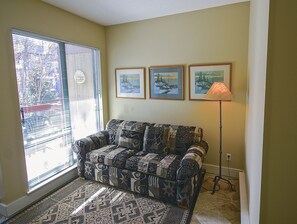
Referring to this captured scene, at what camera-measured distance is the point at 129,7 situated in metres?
2.73

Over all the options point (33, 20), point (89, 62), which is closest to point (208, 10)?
point (89, 62)

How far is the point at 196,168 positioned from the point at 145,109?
1.59 m

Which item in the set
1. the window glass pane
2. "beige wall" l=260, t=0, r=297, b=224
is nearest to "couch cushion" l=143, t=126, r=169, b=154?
the window glass pane

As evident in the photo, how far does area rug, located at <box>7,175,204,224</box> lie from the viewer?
2.09 m

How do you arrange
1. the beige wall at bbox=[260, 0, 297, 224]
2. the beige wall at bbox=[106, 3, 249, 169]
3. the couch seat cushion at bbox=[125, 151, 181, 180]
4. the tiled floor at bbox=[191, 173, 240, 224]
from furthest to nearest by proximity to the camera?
the beige wall at bbox=[106, 3, 249, 169] < the couch seat cushion at bbox=[125, 151, 181, 180] < the tiled floor at bbox=[191, 173, 240, 224] < the beige wall at bbox=[260, 0, 297, 224]

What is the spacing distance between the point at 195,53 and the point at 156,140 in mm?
1495

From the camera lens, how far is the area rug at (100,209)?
6.86 ft

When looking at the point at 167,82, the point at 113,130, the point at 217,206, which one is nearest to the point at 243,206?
the point at 217,206

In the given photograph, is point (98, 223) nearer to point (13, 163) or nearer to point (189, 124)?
point (13, 163)

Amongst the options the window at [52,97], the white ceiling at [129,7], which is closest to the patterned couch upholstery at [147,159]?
the window at [52,97]

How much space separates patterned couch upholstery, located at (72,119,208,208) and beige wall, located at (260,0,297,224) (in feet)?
4.11

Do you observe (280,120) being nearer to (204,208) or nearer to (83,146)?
(204,208)

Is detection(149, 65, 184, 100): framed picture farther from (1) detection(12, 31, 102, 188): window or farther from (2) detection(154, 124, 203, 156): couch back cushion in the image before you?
(1) detection(12, 31, 102, 188): window

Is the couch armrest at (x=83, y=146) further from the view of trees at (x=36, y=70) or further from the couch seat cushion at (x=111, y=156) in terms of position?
the view of trees at (x=36, y=70)
